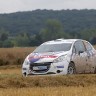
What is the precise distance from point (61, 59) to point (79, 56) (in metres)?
1.43

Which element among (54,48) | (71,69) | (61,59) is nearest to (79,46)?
(54,48)

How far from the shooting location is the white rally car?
17905mm

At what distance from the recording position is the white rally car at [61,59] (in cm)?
1790

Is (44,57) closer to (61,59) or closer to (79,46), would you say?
(61,59)

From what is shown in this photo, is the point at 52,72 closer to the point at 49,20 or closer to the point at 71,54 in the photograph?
the point at 71,54

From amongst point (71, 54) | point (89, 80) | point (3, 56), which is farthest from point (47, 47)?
point (3, 56)

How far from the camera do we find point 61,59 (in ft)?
59.3

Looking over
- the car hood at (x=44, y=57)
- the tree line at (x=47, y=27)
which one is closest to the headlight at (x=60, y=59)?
the car hood at (x=44, y=57)

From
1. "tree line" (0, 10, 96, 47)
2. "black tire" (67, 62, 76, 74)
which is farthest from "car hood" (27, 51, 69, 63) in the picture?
"tree line" (0, 10, 96, 47)

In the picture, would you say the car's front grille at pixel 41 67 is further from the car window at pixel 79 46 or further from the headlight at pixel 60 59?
the car window at pixel 79 46


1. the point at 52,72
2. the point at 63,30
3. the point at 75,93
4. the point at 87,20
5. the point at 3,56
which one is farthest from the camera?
the point at 63,30

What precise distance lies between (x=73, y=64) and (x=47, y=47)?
1.47 metres

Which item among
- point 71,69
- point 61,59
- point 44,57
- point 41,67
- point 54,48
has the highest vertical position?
point 54,48

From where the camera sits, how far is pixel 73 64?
18.7 meters
